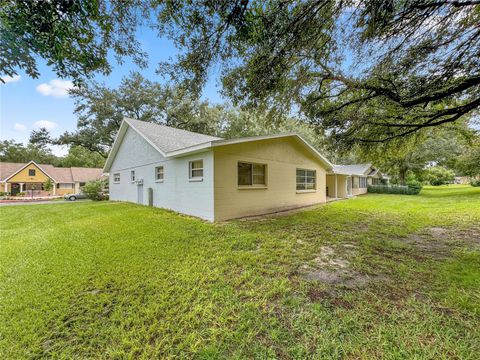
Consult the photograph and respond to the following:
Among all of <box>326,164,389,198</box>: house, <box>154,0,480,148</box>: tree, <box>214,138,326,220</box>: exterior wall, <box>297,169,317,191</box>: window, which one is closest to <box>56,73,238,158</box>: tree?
<box>214,138,326,220</box>: exterior wall

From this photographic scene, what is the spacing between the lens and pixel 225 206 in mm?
8273

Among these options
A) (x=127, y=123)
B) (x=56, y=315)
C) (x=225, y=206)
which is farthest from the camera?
(x=127, y=123)

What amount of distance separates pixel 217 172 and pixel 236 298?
212 inches

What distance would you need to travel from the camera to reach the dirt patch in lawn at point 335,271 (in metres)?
3.48

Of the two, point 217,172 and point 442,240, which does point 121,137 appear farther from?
point 442,240

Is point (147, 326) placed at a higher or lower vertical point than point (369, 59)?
lower

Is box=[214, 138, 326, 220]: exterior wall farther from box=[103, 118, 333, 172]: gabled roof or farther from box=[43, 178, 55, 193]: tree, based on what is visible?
box=[43, 178, 55, 193]: tree

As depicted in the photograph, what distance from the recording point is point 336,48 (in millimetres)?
5145

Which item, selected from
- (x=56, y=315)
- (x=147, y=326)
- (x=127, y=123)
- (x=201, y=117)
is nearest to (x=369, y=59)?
(x=147, y=326)

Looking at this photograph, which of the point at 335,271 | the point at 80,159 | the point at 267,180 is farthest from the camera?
the point at 80,159

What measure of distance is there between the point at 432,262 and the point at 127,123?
15.1 meters

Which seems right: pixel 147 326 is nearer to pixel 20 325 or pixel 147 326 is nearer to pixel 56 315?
pixel 56 315

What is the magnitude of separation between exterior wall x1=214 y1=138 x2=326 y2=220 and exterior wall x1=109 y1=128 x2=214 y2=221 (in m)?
0.45

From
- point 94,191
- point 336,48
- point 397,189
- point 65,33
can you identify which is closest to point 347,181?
point 397,189
